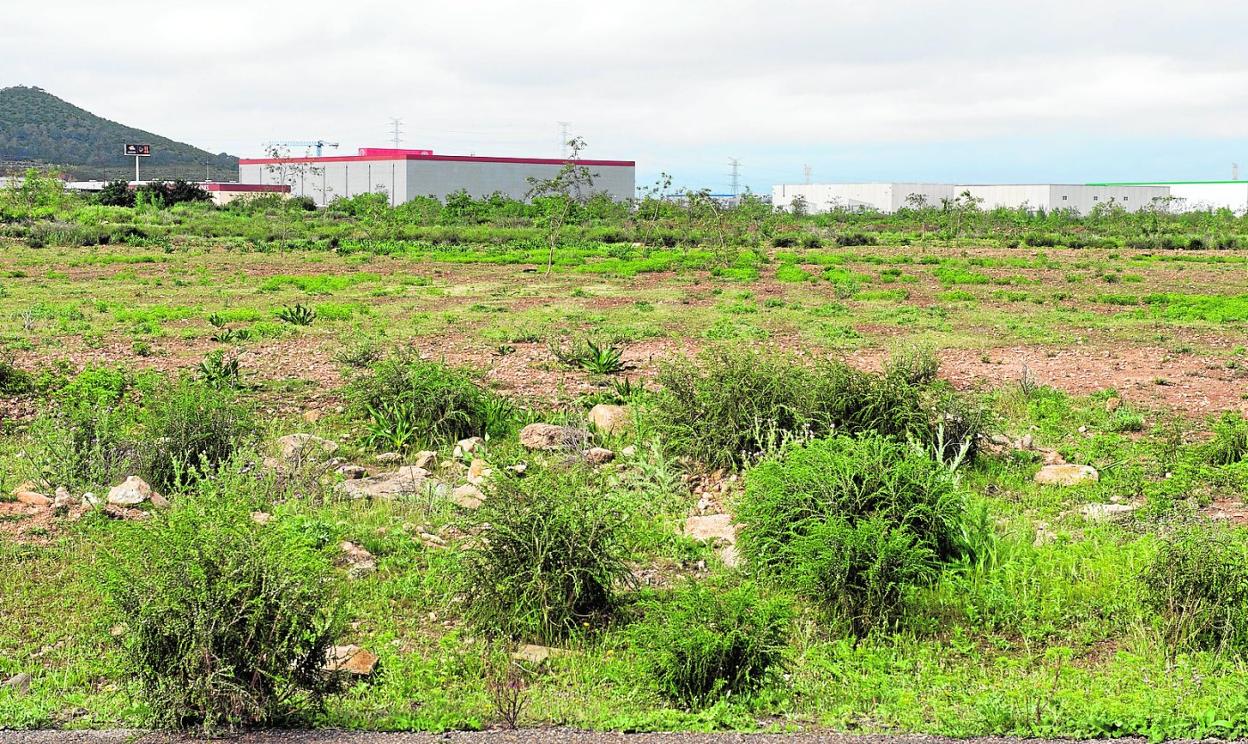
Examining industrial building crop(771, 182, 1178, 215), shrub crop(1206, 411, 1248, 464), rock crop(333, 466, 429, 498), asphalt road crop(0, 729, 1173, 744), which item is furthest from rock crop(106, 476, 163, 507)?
industrial building crop(771, 182, 1178, 215)

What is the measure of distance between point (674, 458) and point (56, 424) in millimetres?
5336

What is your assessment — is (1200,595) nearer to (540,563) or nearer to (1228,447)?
(540,563)

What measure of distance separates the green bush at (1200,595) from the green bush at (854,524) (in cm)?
119

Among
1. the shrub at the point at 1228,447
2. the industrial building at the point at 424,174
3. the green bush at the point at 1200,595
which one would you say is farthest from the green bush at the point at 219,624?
the industrial building at the point at 424,174

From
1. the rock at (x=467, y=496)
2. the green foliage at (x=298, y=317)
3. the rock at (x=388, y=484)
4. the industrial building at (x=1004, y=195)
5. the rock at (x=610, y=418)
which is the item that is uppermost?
the industrial building at (x=1004, y=195)

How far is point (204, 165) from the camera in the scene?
170 meters

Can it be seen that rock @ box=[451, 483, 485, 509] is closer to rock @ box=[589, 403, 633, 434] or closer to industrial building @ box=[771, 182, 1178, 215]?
rock @ box=[589, 403, 633, 434]

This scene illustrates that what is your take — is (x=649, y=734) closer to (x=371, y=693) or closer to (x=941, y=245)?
(x=371, y=693)

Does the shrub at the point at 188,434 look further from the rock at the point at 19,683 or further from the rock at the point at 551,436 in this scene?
the rock at the point at 19,683

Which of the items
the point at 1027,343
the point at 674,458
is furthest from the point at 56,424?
the point at 1027,343

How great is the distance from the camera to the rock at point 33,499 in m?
8.02

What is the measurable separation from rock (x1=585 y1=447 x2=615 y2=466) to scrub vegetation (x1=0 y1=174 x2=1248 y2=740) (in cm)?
4

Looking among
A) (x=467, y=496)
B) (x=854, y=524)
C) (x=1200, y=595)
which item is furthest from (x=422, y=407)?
(x=1200, y=595)

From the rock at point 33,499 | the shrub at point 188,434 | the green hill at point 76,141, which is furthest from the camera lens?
the green hill at point 76,141
